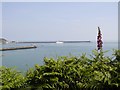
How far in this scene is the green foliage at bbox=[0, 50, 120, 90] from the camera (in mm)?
4691

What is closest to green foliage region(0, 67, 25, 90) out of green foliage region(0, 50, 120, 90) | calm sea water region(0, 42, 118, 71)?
green foliage region(0, 50, 120, 90)

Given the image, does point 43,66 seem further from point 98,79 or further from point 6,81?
point 98,79

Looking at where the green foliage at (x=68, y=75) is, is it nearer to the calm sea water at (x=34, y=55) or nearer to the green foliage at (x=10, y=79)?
the green foliage at (x=10, y=79)

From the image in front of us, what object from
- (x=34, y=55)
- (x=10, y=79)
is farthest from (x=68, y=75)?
(x=34, y=55)

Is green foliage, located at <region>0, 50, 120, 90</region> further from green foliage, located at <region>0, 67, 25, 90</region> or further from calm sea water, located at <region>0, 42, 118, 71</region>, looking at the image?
calm sea water, located at <region>0, 42, 118, 71</region>

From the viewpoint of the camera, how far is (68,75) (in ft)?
16.0

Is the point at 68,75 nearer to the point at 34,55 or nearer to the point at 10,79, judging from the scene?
the point at 10,79

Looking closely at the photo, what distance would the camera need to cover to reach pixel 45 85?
4734 mm

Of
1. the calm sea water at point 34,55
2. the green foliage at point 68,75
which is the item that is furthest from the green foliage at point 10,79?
the calm sea water at point 34,55

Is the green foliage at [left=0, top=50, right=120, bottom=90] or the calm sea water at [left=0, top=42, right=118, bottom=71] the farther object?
the calm sea water at [left=0, top=42, right=118, bottom=71]

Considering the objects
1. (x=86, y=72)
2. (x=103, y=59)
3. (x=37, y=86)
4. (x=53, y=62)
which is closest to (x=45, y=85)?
(x=37, y=86)

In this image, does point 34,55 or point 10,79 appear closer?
point 10,79

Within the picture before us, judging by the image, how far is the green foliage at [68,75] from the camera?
4691mm

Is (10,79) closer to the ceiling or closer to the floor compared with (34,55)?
closer to the ceiling
